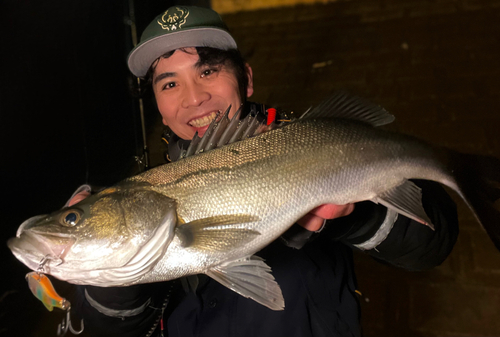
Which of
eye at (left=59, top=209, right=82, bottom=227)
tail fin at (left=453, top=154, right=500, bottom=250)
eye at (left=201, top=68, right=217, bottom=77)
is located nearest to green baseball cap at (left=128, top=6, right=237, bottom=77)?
eye at (left=201, top=68, right=217, bottom=77)

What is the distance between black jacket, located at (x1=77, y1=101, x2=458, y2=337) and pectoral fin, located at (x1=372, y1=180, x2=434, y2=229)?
131 millimetres

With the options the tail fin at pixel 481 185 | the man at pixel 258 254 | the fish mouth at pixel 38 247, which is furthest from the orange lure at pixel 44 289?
the tail fin at pixel 481 185

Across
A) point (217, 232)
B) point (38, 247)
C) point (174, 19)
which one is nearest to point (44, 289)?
point (38, 247)

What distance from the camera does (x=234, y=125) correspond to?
0.93 meters

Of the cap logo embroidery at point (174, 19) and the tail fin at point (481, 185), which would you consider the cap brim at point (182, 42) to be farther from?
the tail fin at point (481, 185)

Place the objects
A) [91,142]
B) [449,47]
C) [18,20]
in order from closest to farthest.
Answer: [18,20]
[91,142]
[449,47]

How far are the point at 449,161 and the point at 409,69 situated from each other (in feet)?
9.83

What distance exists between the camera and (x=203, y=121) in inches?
50.3

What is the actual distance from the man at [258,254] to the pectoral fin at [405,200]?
0.39ft

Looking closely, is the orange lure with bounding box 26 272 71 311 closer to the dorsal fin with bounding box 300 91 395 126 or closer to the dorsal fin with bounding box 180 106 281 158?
the dorsal fin with bounding box 180 106 281 158

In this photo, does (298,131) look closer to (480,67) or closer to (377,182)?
Answer: (377,182)

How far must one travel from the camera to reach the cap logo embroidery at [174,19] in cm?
132

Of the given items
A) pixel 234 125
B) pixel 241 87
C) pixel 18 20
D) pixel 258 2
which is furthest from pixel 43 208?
pixel 258 2

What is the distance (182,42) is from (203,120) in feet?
1.35
